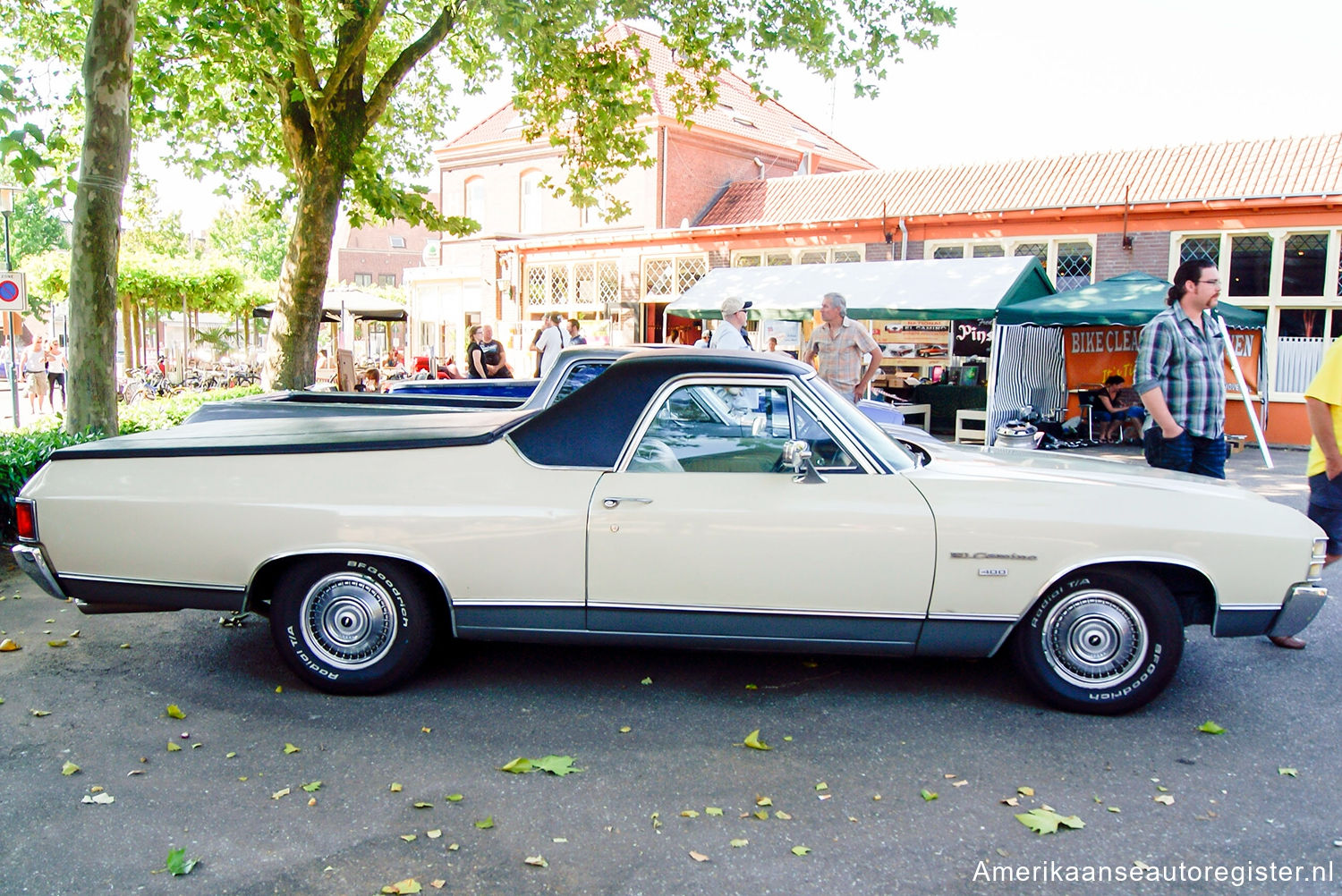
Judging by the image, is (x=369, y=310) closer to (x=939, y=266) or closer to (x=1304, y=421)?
(x=939, y=266)

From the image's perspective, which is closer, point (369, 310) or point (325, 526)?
point (325, 526)

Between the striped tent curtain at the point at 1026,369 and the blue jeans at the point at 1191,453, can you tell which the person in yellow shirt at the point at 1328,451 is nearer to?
the blue jeans at the point at 1191,453

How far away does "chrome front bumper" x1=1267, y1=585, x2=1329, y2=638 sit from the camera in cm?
418

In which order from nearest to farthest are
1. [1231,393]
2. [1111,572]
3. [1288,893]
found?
[1288,893] → [1111,572] → [1231,393]

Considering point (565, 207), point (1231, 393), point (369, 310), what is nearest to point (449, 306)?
point (565, 207)

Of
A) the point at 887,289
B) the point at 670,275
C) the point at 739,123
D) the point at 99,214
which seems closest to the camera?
the point at 99,214

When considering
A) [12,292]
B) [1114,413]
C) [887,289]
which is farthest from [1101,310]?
[12,292]

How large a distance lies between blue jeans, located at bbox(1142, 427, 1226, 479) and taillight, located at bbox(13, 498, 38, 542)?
5.43 m

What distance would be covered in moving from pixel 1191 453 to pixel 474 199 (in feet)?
104

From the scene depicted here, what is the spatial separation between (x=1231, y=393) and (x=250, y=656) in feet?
49.6

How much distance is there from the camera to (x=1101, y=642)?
425 centimetres

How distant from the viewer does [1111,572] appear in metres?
4.16

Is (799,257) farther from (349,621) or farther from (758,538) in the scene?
(349,621)

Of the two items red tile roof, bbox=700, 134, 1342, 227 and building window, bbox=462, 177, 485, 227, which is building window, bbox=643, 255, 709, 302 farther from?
building window, bbox=462, 177, 485, 227
